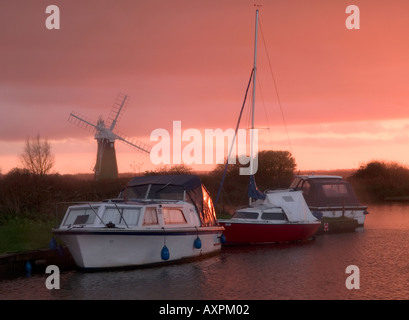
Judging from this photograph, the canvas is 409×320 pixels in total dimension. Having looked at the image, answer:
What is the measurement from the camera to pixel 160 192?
105ft

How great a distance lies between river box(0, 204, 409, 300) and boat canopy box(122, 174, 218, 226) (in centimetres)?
282

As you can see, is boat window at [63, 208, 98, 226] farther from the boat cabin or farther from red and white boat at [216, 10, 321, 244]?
the boat cabin

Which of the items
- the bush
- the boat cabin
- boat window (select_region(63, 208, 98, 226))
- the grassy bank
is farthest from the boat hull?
the bush

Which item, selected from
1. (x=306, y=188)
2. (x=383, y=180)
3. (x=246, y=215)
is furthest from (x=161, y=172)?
(x=383, y=180)

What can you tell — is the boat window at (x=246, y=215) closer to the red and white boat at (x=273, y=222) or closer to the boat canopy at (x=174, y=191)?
the red and white boat at (x=273, y=222)

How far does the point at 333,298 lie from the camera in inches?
920

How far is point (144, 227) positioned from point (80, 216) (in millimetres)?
3272

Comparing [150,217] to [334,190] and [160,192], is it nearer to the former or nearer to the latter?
[160,192]

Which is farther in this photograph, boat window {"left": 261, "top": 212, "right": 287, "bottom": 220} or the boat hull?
boat window {"left": 261, "top": 212, "right": 287, "bottom": 220}

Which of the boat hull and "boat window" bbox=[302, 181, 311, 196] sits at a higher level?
"boat window" bbox=[302, 181, 311, 196]

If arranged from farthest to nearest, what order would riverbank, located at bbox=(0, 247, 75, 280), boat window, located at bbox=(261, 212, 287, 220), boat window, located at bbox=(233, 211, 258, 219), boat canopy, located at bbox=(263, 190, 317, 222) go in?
boat canopy, located at bbox=(263, 190, 317, 222) → boat window, located at bbox=(261, 212, 287, 220) → boat window, located at bbox=(233, 211, 258, 219) → riverbank, located at bbox=(0, 247, 75, 280)

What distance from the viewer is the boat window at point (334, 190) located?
167ft

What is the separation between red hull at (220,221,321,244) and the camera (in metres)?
36.7
